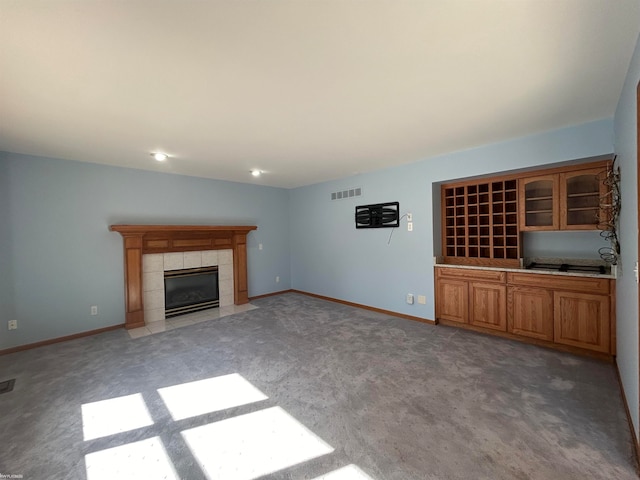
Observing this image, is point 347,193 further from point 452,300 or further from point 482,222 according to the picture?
point 452,300

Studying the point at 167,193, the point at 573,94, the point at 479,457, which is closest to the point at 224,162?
the point at 167,193

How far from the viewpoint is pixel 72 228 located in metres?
3.79

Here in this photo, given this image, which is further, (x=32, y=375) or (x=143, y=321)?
(x=143, y=321)

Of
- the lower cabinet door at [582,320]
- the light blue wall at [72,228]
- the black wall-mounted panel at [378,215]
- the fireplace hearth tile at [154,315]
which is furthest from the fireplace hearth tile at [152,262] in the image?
the lower cabinet door at [582,320]

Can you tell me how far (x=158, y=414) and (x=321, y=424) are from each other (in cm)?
130

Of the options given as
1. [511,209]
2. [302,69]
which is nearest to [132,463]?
[302,69]

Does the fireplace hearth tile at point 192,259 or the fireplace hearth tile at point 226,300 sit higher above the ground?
the fireplace hearth tile at point 192,259

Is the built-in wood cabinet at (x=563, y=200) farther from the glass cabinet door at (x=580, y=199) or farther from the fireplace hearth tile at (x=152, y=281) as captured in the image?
the fireplace hearth tile at (x=152, y=281)

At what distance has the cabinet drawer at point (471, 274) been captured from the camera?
353cm

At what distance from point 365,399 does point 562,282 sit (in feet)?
8.73

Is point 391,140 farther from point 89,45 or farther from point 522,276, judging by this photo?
point 89,45

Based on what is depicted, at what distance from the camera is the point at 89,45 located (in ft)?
5.01

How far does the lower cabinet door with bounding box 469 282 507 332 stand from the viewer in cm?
350

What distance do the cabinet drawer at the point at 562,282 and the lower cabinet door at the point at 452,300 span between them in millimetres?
597
